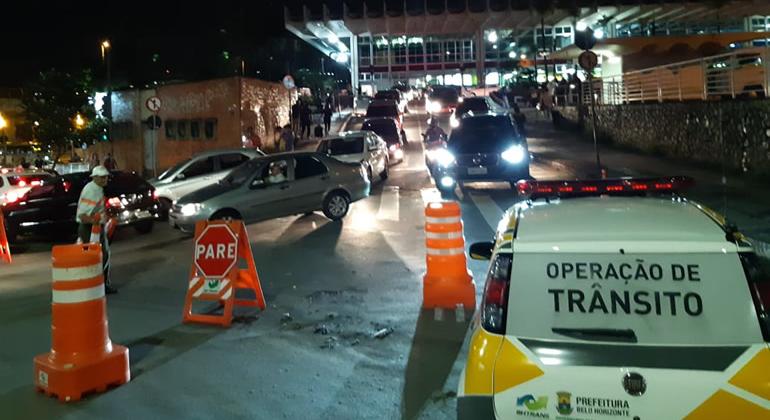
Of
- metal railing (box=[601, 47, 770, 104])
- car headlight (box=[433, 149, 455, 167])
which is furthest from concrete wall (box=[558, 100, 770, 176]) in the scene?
car headlight (box=[433, 149, 455, 167])

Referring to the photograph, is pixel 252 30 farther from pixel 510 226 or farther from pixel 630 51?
pixel 510 226

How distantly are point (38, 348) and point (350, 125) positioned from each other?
27.7 metres

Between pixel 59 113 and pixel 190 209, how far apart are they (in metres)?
23.3

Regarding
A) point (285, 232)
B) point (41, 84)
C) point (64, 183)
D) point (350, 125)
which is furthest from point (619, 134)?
point (41, 84)

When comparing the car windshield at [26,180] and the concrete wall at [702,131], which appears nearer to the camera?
the concrete wall at [702,131]

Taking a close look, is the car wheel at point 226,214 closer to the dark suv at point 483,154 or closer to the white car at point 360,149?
the dark suv at point 483,154

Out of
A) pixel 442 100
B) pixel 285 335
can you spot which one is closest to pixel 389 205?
pixel 285 335

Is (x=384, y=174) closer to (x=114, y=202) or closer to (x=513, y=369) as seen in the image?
(x=114, y=202)

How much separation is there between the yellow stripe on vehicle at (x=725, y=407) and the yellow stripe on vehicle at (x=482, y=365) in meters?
0.90

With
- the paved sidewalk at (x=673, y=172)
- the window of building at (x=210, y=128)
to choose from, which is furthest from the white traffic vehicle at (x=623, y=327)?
the window of building at (x=210, y=128)

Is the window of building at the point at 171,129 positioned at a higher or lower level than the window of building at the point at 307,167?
higher

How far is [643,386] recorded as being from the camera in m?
3.15

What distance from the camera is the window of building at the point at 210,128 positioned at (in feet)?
96.3

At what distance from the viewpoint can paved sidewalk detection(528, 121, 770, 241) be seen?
12008 mm
